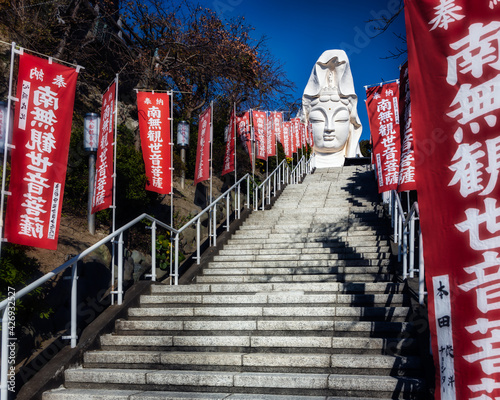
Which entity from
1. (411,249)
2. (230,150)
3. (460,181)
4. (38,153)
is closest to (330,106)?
(230,150)

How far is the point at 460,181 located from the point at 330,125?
2292 centimetres

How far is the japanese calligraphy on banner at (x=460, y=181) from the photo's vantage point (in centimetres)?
294

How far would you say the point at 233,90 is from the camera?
57.0 ft

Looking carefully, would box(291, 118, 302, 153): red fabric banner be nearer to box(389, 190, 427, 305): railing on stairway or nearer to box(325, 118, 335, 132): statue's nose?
box(325, 118, 335, 132): statue's nose

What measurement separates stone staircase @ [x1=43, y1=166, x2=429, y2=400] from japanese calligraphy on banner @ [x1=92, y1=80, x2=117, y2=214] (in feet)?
5.54

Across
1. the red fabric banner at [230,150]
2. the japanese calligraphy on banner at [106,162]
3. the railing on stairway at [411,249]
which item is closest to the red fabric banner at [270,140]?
the red fabric banner at [230,150]

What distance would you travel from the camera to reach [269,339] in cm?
524

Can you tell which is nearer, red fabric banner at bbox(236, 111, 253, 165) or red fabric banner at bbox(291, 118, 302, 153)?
red fabric banner at bbox(236, 111, 253, 165)

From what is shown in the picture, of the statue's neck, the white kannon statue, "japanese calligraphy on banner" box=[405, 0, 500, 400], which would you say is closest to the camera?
"japanese calligraphy on banner" box=[405, 0, 500, 400]

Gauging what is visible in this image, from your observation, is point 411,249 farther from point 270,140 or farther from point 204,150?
point 270,140

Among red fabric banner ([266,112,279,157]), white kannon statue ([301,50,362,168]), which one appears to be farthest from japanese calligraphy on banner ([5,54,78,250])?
white kannon statue ([301,50,362,168])

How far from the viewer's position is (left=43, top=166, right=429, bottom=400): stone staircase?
15.1 ft

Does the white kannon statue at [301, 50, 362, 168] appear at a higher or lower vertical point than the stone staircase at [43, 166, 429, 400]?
higher

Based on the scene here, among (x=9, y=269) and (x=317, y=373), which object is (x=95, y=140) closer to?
(x=9, y=269)
